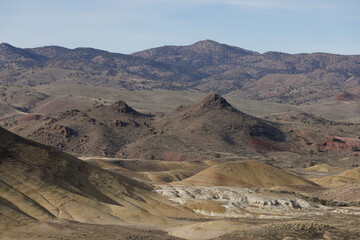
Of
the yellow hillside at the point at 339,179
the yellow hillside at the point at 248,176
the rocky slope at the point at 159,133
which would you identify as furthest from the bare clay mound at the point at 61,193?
the rocky slope at the point at 159,133

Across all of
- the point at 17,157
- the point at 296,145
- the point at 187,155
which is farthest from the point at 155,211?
the point at 296,145

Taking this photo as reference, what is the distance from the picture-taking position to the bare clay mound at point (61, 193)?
48.8 metres

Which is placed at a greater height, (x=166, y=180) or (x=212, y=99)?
(x=212, y=99)

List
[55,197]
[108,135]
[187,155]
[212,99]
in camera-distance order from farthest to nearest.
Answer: [212,99] → [108,135] → [187,155] → [55,197]

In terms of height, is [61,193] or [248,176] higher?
[61,193]

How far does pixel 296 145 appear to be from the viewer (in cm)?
16612

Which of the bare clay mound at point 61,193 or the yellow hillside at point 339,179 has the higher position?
the bare clay mound at point 61,193

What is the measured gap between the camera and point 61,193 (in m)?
53.8

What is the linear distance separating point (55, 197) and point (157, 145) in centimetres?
9456

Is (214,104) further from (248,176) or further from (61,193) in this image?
(61,193)

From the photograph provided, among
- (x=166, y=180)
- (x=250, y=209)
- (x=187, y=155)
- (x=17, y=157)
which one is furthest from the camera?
(x=187, y=155)

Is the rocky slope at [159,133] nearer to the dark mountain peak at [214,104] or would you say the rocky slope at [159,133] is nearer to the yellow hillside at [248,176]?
the dark mountain peak at [214,104]

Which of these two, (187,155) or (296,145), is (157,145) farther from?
(296,145)

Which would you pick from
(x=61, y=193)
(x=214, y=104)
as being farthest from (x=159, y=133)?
(x=61, y=193)
